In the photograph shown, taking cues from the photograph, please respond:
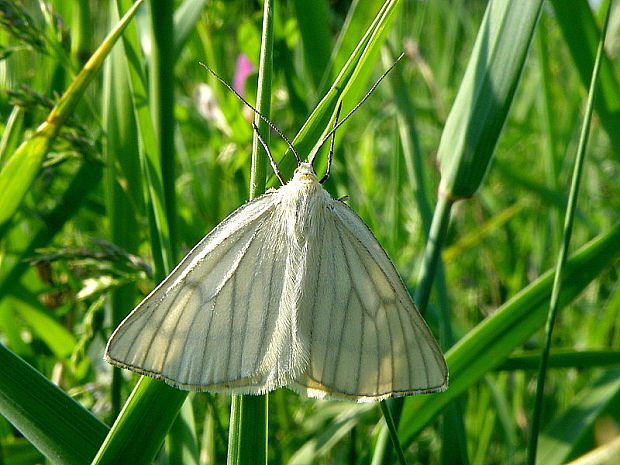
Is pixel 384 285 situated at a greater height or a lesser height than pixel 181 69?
lesser

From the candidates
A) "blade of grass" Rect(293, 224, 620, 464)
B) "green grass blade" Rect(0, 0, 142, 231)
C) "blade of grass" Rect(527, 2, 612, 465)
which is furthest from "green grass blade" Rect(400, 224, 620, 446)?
"green grass blade" Rect(0, 0, 142, 231)

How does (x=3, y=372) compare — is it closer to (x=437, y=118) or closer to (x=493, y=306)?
(x=493, y=306)

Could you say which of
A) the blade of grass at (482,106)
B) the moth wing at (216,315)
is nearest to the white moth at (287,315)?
the moth wing at (216,315)

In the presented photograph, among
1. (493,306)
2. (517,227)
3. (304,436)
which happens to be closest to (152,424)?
(304,436)

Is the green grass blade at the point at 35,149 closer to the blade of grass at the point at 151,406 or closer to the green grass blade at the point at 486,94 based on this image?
the blade of grass at the point at 151,406

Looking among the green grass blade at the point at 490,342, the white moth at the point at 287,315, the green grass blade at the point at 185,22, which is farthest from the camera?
the green grass blade at the point at 185,22

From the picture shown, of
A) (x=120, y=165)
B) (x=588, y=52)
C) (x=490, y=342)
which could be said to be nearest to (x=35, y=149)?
(x=120, y=165)

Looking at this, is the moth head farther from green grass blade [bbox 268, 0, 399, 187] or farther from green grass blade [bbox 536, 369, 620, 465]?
green grass blade [bbox 536, 369, 620, 465]
